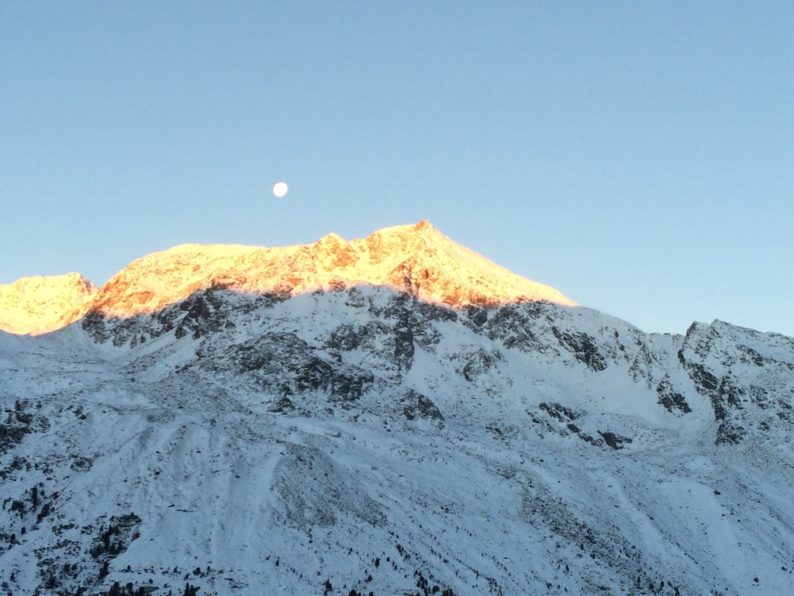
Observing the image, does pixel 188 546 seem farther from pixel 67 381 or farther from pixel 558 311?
pixel 558 311

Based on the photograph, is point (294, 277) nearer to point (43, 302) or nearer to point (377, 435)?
point (377, 435)

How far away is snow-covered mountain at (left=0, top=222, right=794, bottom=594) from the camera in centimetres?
4162

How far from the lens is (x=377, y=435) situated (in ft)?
235

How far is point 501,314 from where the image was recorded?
4695 inches

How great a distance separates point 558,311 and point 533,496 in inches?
2554

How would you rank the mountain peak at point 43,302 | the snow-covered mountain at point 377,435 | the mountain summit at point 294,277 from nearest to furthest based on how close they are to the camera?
1. the snow-covered mountain at point 377,435
2. the mountain summit at point 294,277
3. the mountain peak at point 43,302

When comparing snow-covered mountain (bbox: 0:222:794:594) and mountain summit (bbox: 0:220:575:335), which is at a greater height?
mountain summit (bbox: 0:220:575:335)

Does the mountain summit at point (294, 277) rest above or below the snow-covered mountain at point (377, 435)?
above

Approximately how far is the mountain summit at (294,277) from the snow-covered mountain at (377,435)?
2.06 ft

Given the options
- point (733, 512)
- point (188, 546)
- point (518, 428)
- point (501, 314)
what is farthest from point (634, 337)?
point (188, 546)

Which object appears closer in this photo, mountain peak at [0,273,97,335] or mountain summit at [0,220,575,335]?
mountain summit at [0,220,575,335]

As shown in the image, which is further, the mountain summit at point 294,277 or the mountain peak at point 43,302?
the mountain peak at point 43,302

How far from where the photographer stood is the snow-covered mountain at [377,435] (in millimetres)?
41625

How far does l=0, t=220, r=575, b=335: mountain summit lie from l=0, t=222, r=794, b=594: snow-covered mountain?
0.63 meters
